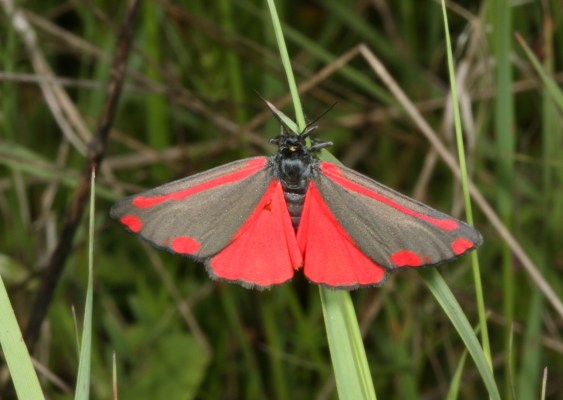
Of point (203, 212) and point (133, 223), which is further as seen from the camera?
point (203, 212)

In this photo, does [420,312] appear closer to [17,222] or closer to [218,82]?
[218,82]

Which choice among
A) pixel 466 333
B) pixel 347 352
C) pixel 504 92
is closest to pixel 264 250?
pixel 347 352

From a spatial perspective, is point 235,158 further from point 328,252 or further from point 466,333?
point 466,333

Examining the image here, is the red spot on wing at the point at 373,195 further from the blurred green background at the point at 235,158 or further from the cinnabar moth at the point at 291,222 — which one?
the blurred green background at the point at 235,158

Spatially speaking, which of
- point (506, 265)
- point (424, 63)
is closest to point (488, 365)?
point (506, 265)

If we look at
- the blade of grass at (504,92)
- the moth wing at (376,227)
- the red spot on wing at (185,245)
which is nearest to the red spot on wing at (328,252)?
the moth wing at (376,227)

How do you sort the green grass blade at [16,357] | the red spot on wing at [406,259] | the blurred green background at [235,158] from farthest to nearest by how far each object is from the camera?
the blurred green background at [235,158], the red spot on wing at [406,259], the green grass blade at [16,357]

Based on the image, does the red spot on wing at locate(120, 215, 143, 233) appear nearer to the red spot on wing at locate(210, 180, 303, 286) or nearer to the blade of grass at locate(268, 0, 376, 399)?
the red spot on wing at locate(210, 180, 303, 286)

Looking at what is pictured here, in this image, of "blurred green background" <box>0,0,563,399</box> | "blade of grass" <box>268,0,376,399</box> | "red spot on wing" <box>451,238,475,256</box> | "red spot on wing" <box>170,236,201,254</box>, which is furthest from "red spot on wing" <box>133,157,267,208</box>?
"blurred green background" <box>0,0,563,399</box>
